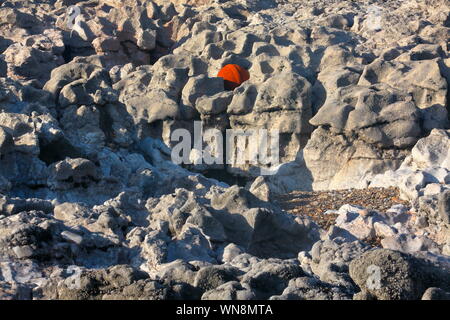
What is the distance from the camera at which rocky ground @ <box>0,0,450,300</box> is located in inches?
207

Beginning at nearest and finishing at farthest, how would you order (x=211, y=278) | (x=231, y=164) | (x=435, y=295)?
(x=435, y=295), (x=211, y=278), (x=231, y=164)

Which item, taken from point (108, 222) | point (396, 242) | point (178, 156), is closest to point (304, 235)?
point (396, 242)

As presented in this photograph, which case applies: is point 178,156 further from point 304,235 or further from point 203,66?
point 304,235

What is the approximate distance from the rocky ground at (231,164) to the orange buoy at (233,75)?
36 centimetres

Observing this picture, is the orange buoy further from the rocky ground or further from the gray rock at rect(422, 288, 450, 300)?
the gray rock at rect(422, 288, 450, 300)

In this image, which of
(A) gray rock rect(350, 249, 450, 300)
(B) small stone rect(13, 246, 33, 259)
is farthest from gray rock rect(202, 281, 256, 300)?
(B) small stone rect(13, 246, 33, 259)

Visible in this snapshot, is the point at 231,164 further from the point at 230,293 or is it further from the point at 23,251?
the point at 230,293

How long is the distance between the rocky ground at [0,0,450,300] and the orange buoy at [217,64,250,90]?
14.2 inches

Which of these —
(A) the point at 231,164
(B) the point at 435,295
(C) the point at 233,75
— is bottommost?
(A) the point at 231,164

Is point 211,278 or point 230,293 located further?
point 211,278

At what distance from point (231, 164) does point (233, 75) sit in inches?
117

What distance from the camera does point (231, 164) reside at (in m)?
16.3

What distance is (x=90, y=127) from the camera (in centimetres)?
1251

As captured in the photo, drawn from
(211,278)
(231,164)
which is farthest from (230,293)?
(231,164)
